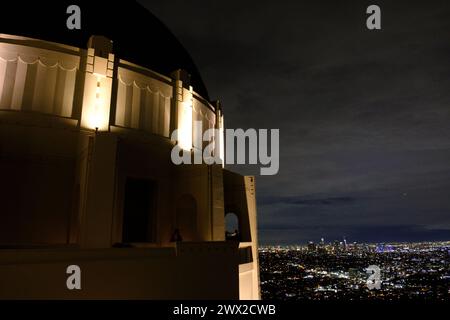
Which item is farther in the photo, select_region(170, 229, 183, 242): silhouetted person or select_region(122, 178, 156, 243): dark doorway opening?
select_region(122, 178, 156, 243): dark doorway opening

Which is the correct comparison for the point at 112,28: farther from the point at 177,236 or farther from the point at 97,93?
the point at 177,236

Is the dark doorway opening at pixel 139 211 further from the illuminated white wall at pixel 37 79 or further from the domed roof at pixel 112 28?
the domed roof at pixel 112 28

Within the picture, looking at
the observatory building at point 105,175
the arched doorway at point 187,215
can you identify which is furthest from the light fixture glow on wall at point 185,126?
the arched doorway at point 187,215

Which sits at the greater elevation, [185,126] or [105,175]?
[185,126]

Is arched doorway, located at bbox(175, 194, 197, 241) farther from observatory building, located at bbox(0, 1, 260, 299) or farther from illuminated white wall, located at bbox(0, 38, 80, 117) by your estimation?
illuminated white wall, located at bbox(0, 38, 80, 117)

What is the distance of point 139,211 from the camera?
13.3m

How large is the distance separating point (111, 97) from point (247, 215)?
322 inches

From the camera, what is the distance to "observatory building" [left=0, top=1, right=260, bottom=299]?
8.05m

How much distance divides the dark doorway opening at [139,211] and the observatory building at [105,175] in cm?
4

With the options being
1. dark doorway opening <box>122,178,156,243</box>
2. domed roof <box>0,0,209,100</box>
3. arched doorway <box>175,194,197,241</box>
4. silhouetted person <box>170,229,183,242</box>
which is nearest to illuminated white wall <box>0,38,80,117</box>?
domed roof <box>0,0,209,100</box>

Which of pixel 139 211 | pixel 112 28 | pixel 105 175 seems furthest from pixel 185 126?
pixel 105 175

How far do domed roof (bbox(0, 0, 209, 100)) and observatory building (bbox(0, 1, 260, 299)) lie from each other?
7cm

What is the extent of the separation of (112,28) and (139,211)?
843 cm
